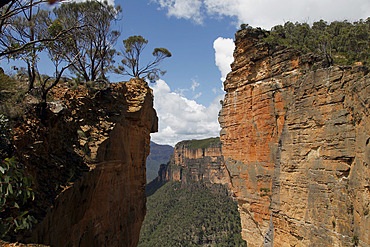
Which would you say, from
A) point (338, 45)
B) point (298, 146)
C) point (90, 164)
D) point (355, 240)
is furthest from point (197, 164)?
point (90, 164)

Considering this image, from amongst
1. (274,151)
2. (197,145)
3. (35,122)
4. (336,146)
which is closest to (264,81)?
(274,151)

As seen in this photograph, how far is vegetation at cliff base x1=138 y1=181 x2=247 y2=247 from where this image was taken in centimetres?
6606

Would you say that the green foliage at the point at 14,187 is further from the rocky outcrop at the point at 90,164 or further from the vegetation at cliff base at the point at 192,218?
the vegetation at cliff base at the point at 192,218

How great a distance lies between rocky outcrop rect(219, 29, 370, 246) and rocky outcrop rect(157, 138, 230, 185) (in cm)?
8062

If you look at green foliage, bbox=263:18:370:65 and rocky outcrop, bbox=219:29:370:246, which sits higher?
green foliage, bbox=263:18:370:65

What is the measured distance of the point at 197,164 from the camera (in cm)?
→ 11681

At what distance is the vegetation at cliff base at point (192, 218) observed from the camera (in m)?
66.1

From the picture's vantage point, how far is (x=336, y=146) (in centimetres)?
1143

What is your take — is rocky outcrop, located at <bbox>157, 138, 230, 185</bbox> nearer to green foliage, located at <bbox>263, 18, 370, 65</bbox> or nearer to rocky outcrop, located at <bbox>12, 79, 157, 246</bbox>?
green foliage, located at <bbox>263, 18, 370, 65</bbox>

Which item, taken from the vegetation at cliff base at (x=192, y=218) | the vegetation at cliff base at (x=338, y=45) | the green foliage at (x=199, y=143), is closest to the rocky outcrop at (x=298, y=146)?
the vegetation at cliff base at (x=338, y=45)

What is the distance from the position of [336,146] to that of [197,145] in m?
118

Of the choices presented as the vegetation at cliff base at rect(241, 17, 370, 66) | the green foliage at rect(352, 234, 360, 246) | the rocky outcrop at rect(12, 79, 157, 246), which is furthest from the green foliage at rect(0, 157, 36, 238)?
the vegetation at cliff base at rect(241, 17, 370, 66)

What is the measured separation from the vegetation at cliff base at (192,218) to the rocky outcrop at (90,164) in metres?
53.7

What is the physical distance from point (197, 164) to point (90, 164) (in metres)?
109
